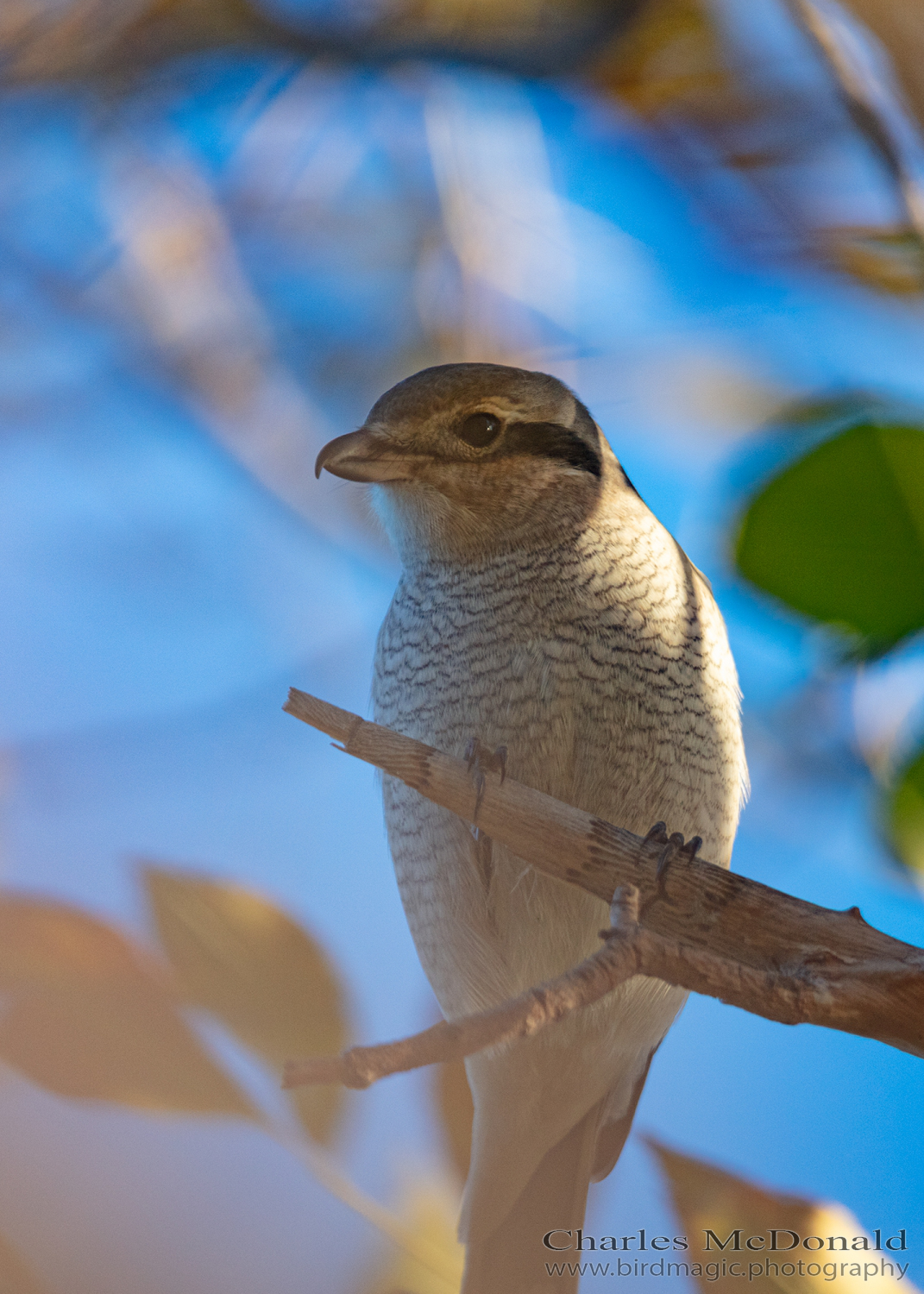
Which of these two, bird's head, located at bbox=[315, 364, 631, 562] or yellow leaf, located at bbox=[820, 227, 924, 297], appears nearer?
bird's head, located at bbox=[315, 364, 631, 562]

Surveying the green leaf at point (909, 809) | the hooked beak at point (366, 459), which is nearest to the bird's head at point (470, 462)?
the hooked beak at point (366, 459)

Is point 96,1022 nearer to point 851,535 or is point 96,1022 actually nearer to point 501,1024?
point 501,1024

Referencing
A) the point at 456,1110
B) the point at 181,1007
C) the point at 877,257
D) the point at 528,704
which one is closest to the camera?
Answer: the point at 528,704

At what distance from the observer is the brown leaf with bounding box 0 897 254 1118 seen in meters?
1.07

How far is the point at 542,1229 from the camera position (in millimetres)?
1106

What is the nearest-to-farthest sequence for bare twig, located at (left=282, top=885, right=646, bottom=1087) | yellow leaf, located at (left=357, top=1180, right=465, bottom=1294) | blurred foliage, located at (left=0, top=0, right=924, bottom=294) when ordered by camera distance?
1. bare twig, located at (left=282, top=885, right=646, bottom=1087)
2. yellow leaf, located at (left=357, top=1180, right=465, bottom=1294)
3. blurred foliage, located at (left=0, top=0, right=924, bottom=294)

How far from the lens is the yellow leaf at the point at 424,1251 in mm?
984

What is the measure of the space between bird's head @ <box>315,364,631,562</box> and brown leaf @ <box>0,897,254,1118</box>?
584 mm

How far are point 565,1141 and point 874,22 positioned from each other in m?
1.23

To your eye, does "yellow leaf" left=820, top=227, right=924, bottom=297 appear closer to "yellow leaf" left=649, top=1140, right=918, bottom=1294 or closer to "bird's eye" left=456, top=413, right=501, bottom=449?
"bird's eye" left=456, top=413, right=501, bottom=449

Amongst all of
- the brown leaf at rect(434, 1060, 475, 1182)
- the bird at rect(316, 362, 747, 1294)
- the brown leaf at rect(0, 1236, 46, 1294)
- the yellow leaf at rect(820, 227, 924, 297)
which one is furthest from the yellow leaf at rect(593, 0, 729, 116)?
the brown leaf at rect(0, 1236, 46, 1294)

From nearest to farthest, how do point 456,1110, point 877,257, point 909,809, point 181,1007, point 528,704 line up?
1. point 909,809
2. point 528,704
3. point 181,1007
4. point 456,1110
5. point 877,257

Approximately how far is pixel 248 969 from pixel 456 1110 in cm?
34

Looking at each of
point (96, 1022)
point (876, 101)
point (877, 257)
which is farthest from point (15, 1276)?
point (877, 257)
